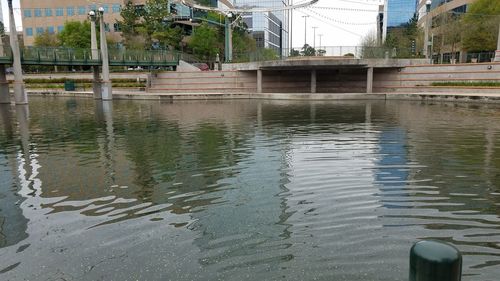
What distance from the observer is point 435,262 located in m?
2.28

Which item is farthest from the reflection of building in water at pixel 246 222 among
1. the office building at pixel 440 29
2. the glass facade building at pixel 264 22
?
the glass facade building at pixel 264 22

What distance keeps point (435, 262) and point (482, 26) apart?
58.2 metres

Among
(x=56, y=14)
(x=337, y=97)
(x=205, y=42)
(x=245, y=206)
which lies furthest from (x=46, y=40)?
(x=245, y=206)

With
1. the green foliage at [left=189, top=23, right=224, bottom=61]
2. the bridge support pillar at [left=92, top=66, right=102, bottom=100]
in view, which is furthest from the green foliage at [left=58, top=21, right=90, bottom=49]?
the bridge support pillar at [left=92, top=66, right=102, bottom=100]

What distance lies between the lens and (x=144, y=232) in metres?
6.83

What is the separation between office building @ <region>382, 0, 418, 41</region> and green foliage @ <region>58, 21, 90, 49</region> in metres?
88.6

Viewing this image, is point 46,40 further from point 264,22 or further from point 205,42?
point 264,22

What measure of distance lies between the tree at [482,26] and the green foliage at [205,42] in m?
37.1

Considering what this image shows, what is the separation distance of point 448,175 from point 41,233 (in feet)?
29.0

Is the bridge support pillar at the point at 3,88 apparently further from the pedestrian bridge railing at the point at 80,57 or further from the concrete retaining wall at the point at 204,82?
the concrete retaining wall at the point at 204,82

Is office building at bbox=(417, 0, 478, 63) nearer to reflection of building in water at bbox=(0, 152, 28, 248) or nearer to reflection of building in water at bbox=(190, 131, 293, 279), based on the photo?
reflection of building in water at bbox=(190, 131, 293, 279)

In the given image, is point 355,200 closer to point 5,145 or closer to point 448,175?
point 448,175

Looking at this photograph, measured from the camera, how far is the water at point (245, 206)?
224 inches

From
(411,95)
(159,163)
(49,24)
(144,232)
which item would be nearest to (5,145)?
(159,163)
